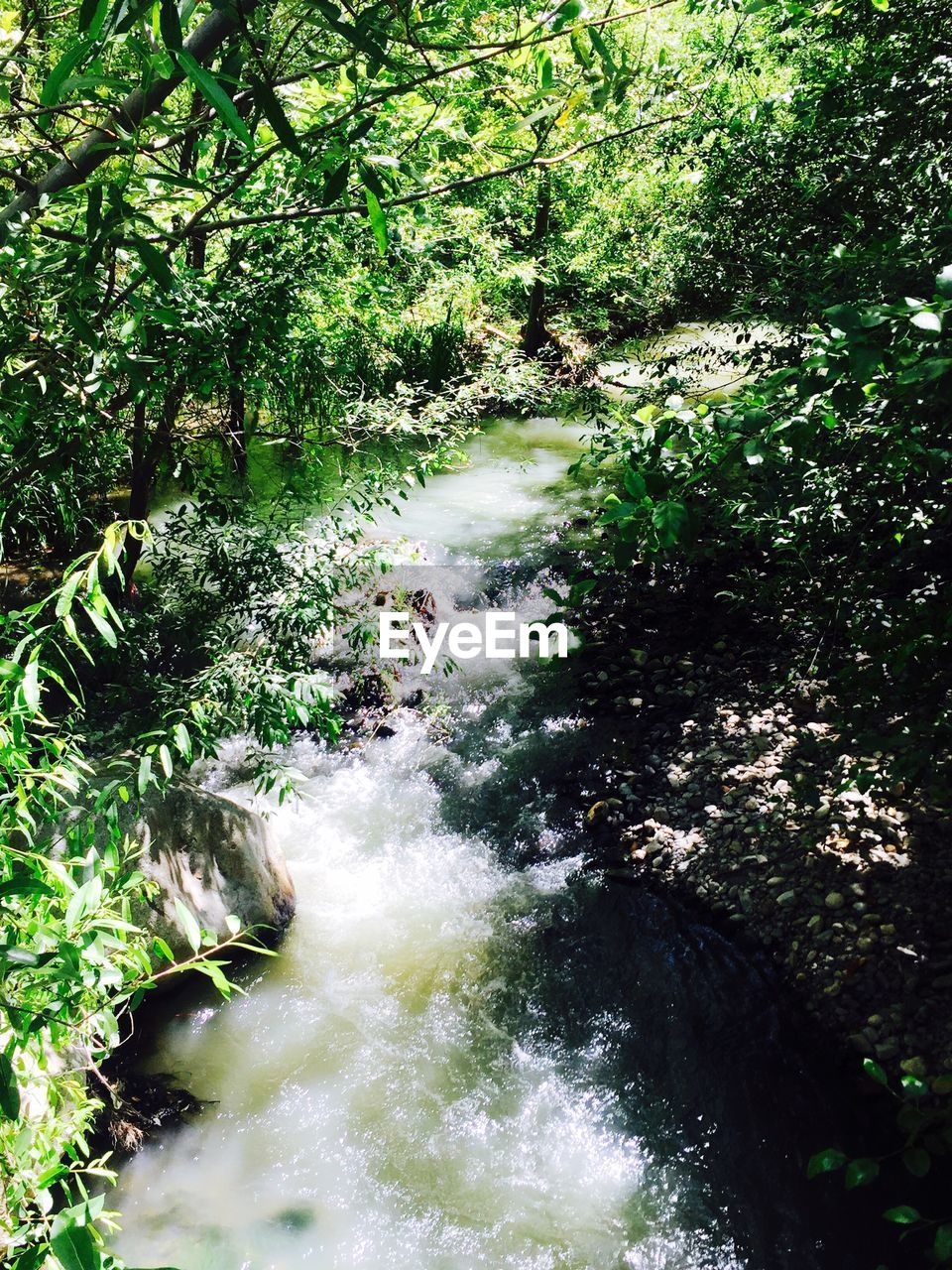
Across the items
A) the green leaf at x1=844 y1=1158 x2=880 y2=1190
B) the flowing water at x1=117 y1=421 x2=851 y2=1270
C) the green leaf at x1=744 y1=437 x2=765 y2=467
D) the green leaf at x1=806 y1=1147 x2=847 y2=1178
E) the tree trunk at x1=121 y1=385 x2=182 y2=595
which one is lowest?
the flowing water at x1=117 y1=421 x2=851 y2=1270

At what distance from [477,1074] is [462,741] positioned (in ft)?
8.52

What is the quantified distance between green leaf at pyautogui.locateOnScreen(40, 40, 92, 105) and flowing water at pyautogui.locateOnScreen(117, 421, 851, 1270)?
374 centimetres

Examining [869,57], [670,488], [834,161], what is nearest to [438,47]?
[670,488]

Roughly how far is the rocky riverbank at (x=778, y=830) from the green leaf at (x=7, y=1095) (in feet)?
8.15

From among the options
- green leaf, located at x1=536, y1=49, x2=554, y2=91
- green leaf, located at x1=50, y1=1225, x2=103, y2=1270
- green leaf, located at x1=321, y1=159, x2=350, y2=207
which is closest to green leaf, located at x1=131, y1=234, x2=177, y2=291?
green leaf, located at x1=321, y1=159, x2=350, y2=207

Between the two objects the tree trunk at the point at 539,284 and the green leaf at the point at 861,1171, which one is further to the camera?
the tree trunk at the point at 539,284

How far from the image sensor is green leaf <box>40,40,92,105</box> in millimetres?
1281

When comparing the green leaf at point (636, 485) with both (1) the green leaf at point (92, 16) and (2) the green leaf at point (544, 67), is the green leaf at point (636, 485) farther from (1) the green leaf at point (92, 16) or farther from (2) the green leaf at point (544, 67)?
(1) the green leaf at point (92, 16)

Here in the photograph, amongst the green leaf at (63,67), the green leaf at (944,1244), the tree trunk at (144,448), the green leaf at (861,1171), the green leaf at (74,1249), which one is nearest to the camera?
the green leaf at (74,1249)

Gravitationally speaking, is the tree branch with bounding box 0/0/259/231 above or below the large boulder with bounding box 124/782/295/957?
Result: above

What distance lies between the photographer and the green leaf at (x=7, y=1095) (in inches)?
49.0

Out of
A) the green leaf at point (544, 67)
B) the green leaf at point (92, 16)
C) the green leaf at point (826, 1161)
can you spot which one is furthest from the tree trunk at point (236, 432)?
the green leaf at point (826, 1161)

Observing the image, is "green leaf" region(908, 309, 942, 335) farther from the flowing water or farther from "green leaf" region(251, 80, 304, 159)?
the flowing water

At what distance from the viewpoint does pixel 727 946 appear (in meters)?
4.58
